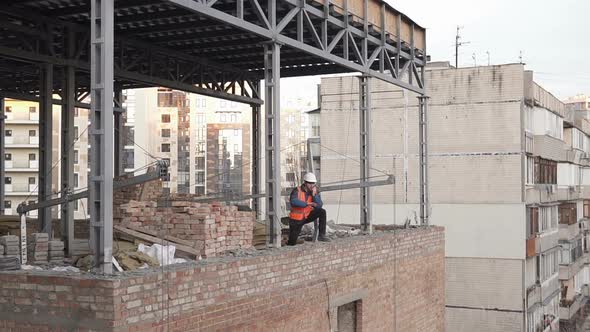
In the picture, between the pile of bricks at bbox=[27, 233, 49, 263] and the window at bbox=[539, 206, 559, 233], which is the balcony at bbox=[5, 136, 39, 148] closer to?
the window at bbox=[539, 206, 559, 233]

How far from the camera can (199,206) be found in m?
11.4

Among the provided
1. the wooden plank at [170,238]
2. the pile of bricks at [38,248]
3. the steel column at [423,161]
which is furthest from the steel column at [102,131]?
the steel column at [423,161]

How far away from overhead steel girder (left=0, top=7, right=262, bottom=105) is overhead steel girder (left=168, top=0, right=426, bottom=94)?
2905 millimetres

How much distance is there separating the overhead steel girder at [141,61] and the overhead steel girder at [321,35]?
290 centimetres

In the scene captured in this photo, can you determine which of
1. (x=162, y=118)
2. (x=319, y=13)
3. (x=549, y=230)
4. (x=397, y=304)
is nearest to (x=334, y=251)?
(x=397, y=304)

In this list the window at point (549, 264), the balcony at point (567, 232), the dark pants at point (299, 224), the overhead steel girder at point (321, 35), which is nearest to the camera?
the overhead steel girder at point (321, 35)

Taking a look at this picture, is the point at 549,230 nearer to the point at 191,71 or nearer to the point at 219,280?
the point at 191,71

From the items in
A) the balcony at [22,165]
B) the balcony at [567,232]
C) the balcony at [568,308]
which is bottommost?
the balcony at [568,308]

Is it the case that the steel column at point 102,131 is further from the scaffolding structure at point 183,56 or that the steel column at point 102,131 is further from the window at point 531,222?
the window at point 531,222

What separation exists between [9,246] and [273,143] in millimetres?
4349

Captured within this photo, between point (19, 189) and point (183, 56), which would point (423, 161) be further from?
point (19, 189)

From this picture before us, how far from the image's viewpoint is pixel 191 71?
18.5 metres

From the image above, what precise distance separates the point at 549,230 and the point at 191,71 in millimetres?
21915

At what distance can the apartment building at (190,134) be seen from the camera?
3194 inches
